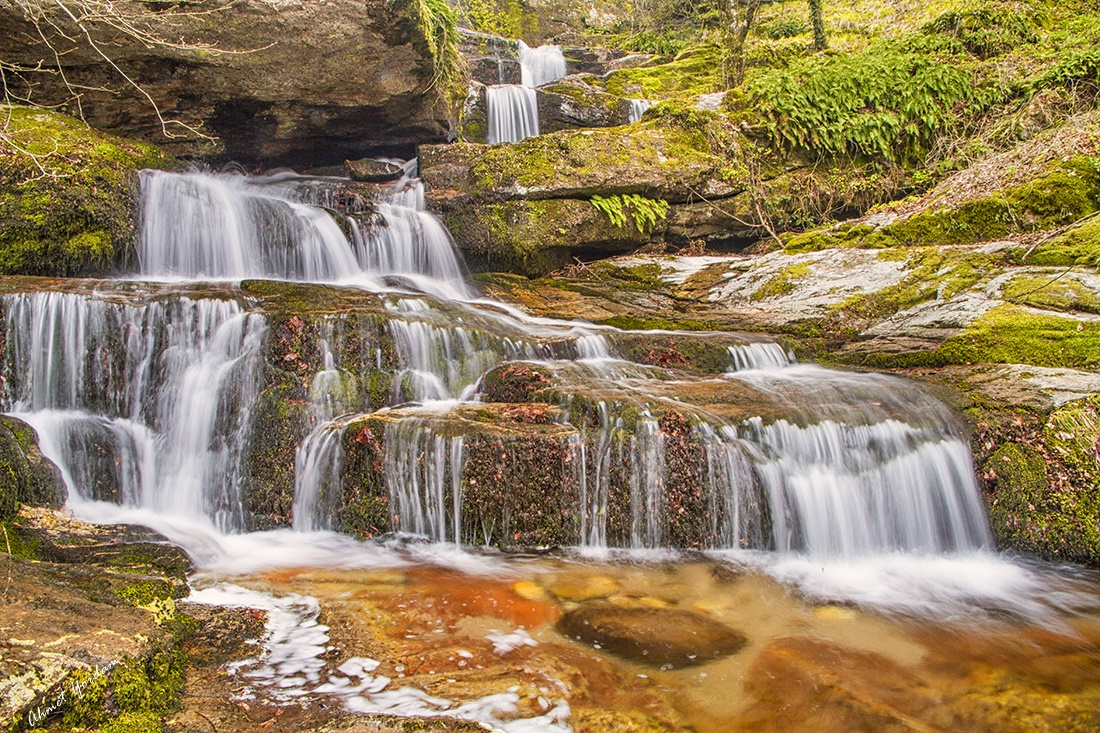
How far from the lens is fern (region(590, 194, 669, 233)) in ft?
34.8

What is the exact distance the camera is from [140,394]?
623cm

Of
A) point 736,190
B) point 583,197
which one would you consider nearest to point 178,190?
point 583,197

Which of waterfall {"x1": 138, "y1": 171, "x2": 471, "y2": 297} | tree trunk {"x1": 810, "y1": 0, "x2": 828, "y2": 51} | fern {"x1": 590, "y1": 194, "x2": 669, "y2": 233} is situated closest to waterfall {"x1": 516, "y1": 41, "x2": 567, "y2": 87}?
tree trunk {"x1": 810, "y1": 0, "x2": 828, "y2": 51}

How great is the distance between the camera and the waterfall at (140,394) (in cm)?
570

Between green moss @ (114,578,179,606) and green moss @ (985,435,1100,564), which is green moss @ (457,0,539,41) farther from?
green moss @ (114,578,179,606)

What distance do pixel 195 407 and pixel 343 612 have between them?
339 centimetres

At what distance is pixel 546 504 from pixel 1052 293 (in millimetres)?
5993

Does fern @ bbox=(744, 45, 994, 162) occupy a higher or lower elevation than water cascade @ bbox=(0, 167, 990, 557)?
higher

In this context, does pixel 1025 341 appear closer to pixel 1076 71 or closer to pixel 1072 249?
pixel 1072 249

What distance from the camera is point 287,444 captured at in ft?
19.2

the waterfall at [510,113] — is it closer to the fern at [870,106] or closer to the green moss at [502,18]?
the fern at [870,106]

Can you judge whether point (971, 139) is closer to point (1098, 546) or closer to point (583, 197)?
point (583, 197)

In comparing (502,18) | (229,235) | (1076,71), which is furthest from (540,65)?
(229,235)

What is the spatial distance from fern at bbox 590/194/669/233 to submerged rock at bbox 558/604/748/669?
25.4 feet
